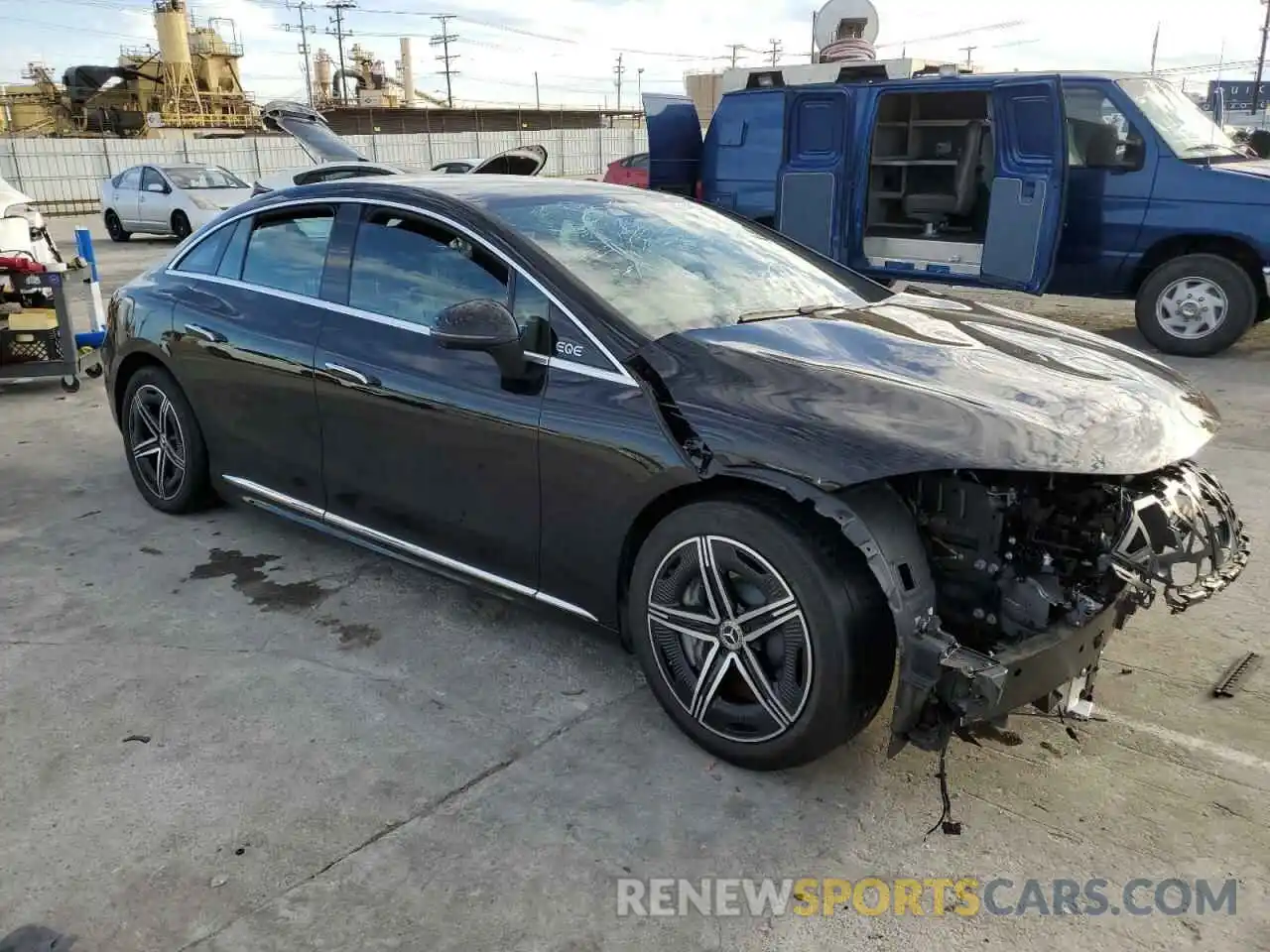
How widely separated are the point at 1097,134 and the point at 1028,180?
754 mm

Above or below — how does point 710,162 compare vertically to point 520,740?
above

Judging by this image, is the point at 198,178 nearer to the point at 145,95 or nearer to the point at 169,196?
the point at 169,196

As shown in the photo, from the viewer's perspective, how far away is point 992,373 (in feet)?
8.97

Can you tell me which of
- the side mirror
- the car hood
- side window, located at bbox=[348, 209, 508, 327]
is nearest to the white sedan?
side window, located at bbox=[348, 209, 508, 327]

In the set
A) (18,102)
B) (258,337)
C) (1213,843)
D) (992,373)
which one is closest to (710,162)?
(258,337)

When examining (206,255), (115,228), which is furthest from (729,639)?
(115,228)

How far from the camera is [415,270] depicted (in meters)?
3.45

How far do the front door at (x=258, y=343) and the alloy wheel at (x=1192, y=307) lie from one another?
6755 mm

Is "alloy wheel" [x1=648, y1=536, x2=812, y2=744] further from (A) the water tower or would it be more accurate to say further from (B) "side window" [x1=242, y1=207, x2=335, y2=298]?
(A) the water tower

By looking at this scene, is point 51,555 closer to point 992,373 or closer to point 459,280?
point 459,280

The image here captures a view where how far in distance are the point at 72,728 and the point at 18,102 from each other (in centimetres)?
5147

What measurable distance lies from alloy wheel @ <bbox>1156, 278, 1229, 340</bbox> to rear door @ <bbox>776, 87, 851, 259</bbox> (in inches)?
110

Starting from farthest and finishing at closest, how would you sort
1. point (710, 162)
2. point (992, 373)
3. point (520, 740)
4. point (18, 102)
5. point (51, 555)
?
point (18, 102)
point (710, 162)
point (51, 555)
point (520, 740)
point (992, 373)

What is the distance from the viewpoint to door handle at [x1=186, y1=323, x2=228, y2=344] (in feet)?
13.5
